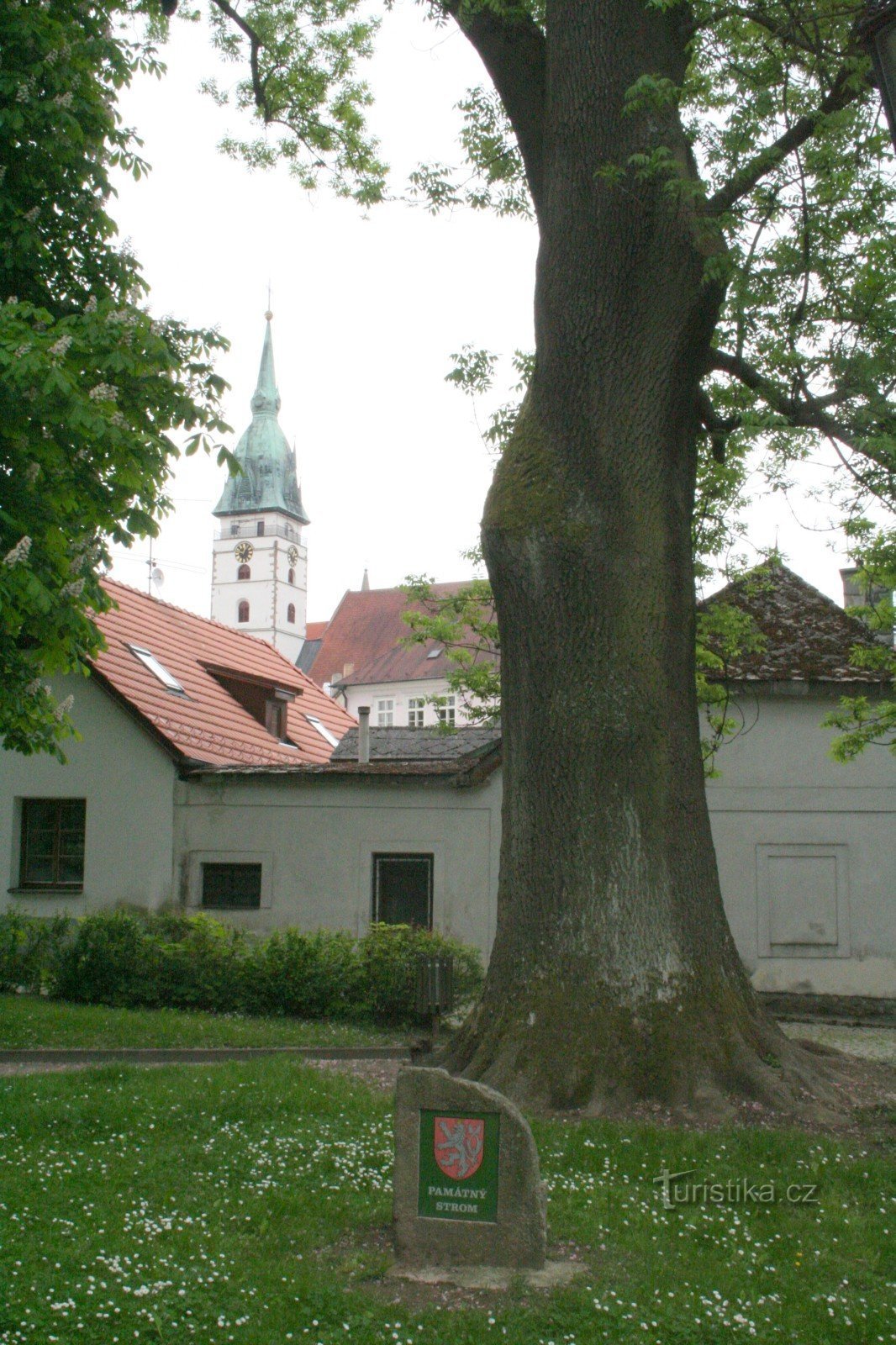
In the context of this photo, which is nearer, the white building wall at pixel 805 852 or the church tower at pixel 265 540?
the white building wall at pixel 805 852

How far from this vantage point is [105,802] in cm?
1788

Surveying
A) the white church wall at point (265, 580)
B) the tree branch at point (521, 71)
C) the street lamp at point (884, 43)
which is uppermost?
the white church wall at point (265, 580)

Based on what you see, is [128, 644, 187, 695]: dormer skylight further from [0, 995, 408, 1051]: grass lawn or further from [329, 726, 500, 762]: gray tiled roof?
[0, 995, 408, 1051]: grass lawn

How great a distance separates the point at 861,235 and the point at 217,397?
580 centimetres

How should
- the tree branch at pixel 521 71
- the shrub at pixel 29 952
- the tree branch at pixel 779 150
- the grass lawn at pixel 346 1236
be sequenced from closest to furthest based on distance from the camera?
1. the grass lawn at pixel 346 1236
2. the tree branch at pixel 779 150
3. the tree branch at pixel 521 71
4. the shrub at pixel 29 952

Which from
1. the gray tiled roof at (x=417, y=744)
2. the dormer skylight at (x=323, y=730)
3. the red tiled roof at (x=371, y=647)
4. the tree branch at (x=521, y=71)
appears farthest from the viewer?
the red tiled roof at (x=371, y=647)

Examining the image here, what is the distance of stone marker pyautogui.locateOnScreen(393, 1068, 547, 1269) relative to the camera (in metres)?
5.10

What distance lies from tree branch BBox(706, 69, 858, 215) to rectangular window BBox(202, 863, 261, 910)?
38.5 ft

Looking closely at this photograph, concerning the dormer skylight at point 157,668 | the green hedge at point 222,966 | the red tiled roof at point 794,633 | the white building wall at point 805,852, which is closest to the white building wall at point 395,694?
the dormer skylight at point 157,668

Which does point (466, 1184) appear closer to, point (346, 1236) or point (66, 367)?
point (346, 1236)

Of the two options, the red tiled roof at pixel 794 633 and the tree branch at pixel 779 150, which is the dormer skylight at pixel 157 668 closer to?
the red tiled roof at pixel 794 633

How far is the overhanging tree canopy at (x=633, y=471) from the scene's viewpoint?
7945mm

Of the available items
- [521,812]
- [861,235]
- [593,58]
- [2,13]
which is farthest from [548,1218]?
[2,13]

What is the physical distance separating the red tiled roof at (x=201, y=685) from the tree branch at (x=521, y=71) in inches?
338
